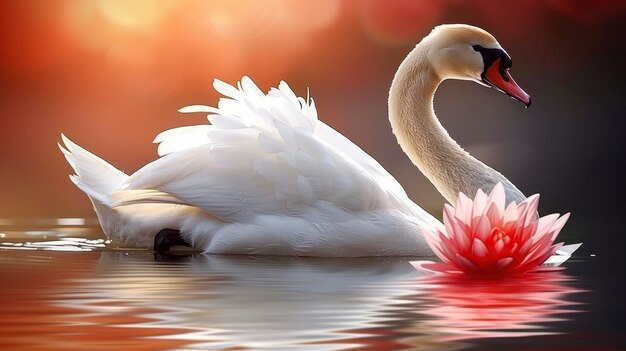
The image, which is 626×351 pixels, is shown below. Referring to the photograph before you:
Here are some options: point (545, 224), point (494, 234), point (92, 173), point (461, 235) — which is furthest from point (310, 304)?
point (92, 173)

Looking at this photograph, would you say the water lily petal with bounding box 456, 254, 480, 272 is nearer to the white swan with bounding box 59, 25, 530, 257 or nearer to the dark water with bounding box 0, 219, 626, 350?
the dark water with bounding box 0, 219, 626, 350

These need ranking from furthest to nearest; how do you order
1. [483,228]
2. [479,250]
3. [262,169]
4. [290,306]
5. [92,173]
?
[92,173] → [262,169] → [479,250] → [483,228] → [290,306]

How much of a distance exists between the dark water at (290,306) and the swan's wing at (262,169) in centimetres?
33

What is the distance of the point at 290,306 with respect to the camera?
416cm

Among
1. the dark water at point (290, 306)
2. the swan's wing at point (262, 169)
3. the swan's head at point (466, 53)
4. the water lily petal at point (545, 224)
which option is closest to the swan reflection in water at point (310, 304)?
the dark water at point (290, 306)

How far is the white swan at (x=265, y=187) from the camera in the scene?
20.7ft

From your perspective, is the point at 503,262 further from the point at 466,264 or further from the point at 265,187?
the point at 265,187

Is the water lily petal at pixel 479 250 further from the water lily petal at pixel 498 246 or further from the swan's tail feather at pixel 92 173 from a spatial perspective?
the swan's tail feather at pixel 92 173

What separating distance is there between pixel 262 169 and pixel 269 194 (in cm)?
14

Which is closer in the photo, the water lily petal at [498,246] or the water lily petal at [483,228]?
the water lily petal at [483,228]

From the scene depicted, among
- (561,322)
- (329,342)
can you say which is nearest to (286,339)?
(329,342)

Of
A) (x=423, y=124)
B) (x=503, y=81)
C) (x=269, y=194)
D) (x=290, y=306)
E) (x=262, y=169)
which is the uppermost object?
(x=503, y=81)

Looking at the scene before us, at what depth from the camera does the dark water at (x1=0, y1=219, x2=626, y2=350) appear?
336cm

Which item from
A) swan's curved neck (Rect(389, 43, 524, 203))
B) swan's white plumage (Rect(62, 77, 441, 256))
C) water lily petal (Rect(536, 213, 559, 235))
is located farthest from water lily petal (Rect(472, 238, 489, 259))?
swan's curved neck (Rect(389, 43, 524, 203))
